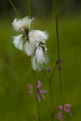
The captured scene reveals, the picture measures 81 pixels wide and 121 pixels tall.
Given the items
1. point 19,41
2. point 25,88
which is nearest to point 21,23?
point 19,41

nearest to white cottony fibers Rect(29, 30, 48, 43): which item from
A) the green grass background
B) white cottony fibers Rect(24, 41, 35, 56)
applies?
white cottony fibers Rect(24, 41, 35, 56)

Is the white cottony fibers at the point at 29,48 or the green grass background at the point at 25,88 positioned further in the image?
the green grass background at the point at 25,88

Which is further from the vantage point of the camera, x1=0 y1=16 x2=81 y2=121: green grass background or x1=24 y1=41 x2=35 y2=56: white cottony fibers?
x1=0 y1=16 x2=81 y2=121: green grass background

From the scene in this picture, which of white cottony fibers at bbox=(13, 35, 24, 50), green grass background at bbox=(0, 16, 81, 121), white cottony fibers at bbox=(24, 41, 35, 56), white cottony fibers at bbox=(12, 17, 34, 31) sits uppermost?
white cottony fibers at bbox=(12, 17, 34, 31)

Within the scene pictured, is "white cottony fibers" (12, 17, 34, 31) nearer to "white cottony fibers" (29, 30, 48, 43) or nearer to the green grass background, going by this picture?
"white cottony fibers" (29, 30, 48, 43)

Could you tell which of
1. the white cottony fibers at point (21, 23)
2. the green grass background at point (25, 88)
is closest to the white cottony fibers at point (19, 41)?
the white cottony fibers at point (21, 23)

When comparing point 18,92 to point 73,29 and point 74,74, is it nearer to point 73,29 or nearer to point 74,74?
point 74,74

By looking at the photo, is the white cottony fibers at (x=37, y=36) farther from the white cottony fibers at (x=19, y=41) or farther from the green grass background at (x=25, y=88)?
the green grass background at (x=25, y=88)

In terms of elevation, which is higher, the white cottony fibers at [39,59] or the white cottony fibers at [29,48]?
the white cottony fibers at [29,48]
